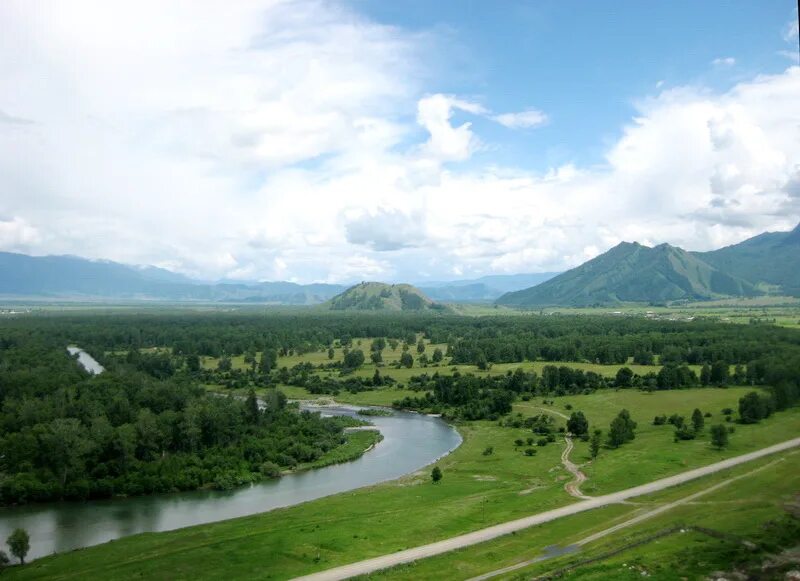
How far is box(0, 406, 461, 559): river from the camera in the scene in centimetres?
6862

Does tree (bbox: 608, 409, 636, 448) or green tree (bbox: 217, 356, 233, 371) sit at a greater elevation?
green tree (bbox: 217, 356, 233, 371)

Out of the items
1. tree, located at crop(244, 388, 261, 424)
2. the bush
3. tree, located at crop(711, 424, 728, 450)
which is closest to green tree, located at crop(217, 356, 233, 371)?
tree, located at crop(244, 388, 261, 424)

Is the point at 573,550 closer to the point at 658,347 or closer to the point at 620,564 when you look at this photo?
→ the point at 620,564

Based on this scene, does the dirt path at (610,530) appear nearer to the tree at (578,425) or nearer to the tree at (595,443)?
the tree at (595,443)

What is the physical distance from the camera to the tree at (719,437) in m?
91.1

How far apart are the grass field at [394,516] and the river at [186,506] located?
4928 mm

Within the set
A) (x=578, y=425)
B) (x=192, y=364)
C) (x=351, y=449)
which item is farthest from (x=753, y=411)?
(x=192, y=364)

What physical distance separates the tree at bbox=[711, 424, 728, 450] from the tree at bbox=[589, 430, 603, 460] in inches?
646

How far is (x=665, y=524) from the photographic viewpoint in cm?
5944

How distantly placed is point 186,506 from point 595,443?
192 feet

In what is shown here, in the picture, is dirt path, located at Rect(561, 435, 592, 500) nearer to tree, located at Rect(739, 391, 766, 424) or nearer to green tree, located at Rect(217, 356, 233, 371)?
tree, located at Rect(739, 391, 766, 424)

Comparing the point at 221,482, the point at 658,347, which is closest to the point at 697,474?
the point at 221,482

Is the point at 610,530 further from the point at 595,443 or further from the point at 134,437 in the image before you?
the point at 134,437

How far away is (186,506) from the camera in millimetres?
79000
